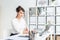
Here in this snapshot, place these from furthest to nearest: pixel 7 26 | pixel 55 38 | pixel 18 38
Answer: pixel 7 26 → pixel 55 38 → pixel 18 38

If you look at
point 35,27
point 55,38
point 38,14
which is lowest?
point 55,38

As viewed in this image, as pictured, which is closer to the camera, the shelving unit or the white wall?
the shelving unit

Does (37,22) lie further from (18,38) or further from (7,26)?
(18,38)

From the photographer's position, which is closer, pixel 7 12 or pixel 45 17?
pixel 45 17

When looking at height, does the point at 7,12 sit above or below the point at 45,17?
above

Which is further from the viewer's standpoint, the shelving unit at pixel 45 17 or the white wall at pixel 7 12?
the white wall at pixel 7 12

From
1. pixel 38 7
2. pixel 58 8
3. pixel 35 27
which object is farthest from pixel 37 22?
pixel 58 8

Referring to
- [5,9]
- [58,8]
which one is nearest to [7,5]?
[5,9]

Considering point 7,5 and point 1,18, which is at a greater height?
point 7,5

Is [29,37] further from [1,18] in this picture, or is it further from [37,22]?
[1,18]

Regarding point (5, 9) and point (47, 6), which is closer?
point (47, 6)

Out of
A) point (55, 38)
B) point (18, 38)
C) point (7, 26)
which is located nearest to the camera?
point (18, 38)

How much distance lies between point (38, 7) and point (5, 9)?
78 centimetres

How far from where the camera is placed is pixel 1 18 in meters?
3.41
